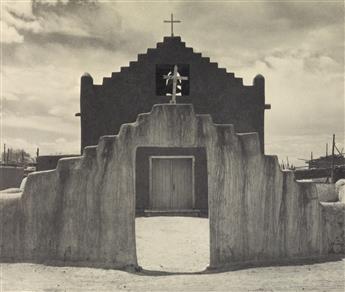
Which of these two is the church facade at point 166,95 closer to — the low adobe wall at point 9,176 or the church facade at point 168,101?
the church facade at point 168,101

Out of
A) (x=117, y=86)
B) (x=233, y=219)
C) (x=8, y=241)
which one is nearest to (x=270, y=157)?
(x=233, y=219)

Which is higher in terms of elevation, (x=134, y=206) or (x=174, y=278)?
(x=134, y=206)

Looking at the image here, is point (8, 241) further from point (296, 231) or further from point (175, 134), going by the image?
point (296, 231)

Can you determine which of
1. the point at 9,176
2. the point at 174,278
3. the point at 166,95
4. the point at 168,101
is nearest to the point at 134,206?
the point at 174,278

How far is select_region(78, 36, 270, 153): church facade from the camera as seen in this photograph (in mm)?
16422

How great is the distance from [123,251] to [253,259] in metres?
2.57

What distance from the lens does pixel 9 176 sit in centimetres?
2302

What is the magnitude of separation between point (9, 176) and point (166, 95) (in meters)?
11.2

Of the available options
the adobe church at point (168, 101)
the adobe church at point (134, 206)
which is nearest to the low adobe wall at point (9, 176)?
the adobe church at point (168, 101)

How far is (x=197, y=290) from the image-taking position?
A: 7059 millimetres

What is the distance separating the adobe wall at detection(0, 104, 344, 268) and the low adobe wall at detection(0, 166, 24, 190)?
51.2ft

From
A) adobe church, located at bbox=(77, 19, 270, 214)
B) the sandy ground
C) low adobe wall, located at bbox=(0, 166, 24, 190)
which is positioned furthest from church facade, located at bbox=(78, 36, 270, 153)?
low adobe wall, located at bbox=(0, 166, 24, 190)

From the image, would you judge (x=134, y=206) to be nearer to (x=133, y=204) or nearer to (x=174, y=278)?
(x=133, y=204)

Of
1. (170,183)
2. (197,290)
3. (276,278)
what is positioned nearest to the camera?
(197,290)
